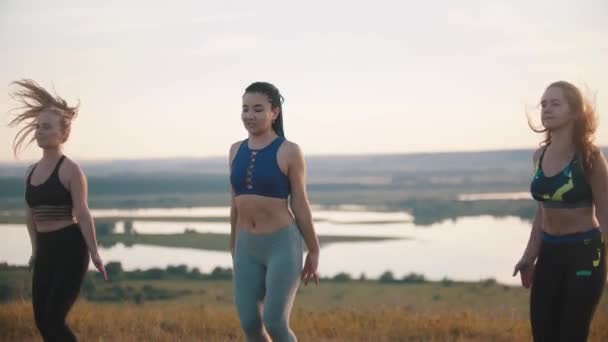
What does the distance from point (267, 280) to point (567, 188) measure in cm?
194

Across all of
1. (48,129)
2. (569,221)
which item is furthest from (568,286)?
(48,129)

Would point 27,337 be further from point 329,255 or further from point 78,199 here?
point 329,255

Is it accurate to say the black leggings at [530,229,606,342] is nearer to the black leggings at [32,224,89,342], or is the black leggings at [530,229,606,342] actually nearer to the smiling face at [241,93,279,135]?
the smiling face at [241,93,279,135]

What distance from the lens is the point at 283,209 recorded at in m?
5.72

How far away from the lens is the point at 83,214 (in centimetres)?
595

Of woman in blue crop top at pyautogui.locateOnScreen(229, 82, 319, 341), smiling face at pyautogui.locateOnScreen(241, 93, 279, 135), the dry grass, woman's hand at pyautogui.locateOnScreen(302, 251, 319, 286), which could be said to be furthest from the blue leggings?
the dry grass

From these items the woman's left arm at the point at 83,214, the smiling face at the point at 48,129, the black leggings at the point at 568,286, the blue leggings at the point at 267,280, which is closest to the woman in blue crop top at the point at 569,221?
the black leggings at the point at 568,286

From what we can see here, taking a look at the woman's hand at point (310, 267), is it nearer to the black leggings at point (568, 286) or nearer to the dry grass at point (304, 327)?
the black leggings at point (568, 286)

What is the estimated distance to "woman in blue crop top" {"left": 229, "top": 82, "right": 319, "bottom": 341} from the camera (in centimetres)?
560

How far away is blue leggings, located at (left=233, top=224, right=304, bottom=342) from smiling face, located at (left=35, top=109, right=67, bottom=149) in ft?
4.98

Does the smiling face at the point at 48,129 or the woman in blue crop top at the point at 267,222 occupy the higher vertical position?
the smiling face at the point at 48,129

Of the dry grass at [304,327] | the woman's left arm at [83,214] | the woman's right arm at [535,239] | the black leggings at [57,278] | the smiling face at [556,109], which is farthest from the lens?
the dry grass at [304,327]

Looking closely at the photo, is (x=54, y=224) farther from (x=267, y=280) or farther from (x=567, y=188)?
(x=567, y=188)

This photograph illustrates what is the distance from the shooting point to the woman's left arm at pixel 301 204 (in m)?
5.71
